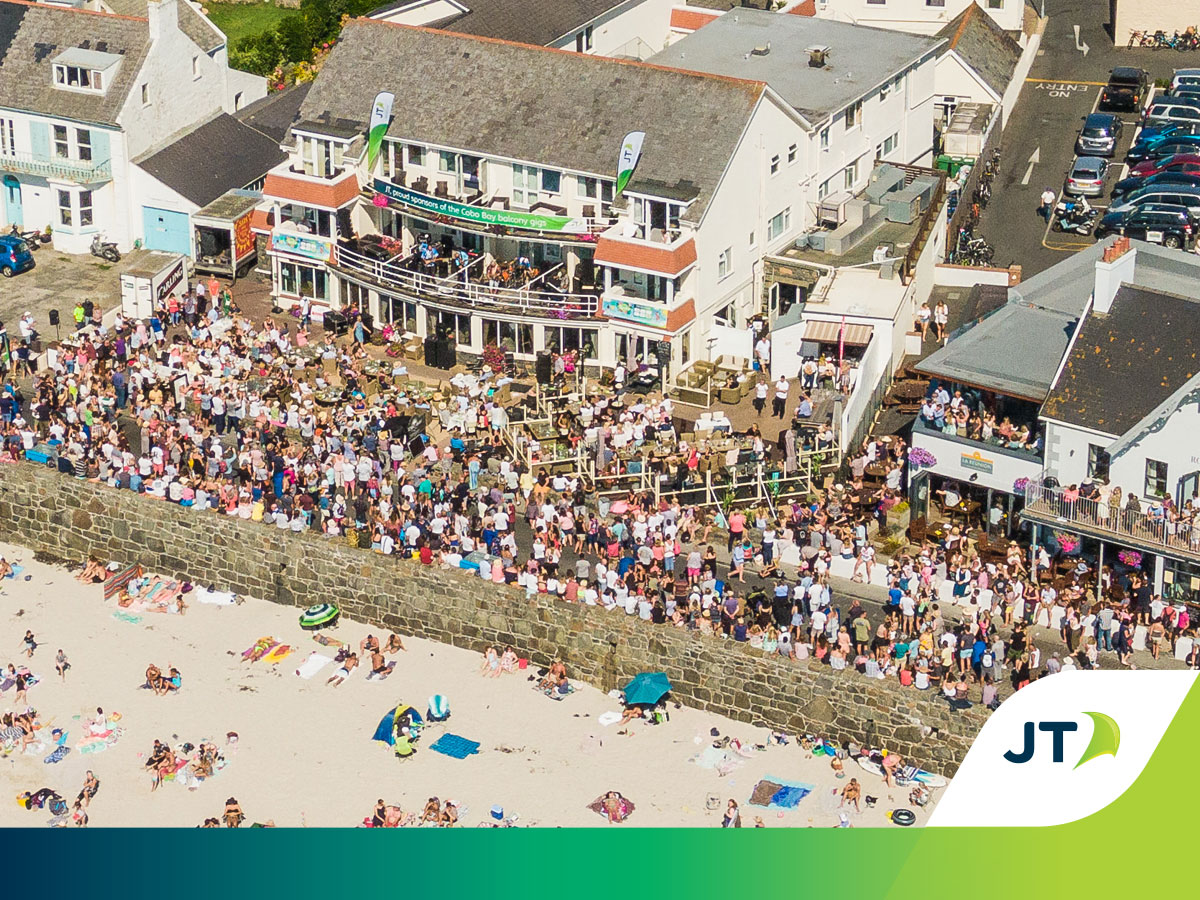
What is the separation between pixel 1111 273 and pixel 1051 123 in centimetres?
2920

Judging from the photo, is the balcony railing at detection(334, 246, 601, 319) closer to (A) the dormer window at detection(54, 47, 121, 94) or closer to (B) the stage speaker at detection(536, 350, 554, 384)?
(B) the stage speaker at detection(536, 350, 554, 384)

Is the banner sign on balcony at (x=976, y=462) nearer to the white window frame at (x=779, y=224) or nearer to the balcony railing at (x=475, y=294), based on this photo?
the balcony railing at (x=475, y=294)

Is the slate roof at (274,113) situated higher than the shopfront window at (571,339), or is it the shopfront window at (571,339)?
the slate roof at (274,113)

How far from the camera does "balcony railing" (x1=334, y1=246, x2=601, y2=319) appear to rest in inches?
3009

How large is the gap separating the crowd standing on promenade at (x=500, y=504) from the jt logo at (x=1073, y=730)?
1.78 m

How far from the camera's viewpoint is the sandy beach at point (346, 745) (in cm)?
5994

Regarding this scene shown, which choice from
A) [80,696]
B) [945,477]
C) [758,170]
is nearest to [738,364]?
[758,170]

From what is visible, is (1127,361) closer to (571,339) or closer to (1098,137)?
(571,339)

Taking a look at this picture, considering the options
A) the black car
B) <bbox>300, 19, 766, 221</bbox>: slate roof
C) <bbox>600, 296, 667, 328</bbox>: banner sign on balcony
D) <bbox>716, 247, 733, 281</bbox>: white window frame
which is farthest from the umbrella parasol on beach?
the black car

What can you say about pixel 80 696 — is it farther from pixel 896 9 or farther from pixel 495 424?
pixel 896 9

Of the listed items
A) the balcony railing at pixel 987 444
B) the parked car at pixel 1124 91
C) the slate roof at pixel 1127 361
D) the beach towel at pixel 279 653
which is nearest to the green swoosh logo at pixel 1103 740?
the slate roof at pixel 1127 361

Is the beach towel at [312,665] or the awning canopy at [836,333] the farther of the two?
the awning canopy at [836,333]

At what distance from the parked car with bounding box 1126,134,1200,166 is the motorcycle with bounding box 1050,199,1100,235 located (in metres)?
4.28

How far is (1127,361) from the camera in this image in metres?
64.2
